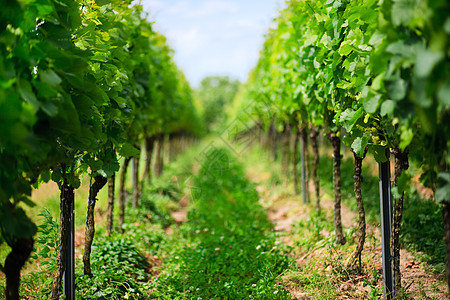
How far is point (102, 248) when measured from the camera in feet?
16.4

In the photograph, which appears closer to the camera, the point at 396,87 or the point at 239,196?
the point at 396,87

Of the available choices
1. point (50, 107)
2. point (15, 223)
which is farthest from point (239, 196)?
point (50, 107)

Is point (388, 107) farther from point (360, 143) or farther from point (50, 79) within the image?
point (50, 79)

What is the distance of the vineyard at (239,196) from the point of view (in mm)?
2217

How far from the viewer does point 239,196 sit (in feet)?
29.7

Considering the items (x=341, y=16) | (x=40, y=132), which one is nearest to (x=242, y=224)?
(x=341, y=16)

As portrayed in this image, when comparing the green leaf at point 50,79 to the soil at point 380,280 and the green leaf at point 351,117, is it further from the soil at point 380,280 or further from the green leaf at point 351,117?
the soil at point 380,280

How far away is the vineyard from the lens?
222 centimetres

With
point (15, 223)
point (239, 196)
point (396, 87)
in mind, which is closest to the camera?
point (396, 87)

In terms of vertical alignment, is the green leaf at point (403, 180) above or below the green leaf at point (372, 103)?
below

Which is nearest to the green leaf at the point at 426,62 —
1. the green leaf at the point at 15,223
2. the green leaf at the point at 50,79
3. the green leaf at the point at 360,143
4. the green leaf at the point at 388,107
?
the green leaf at the point at 388,107

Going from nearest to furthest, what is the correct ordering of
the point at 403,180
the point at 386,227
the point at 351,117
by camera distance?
the point at 403,180 < the point at 351,117 < the point at 386,227

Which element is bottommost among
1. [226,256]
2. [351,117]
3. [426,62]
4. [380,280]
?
[226,256]

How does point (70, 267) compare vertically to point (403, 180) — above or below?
below
